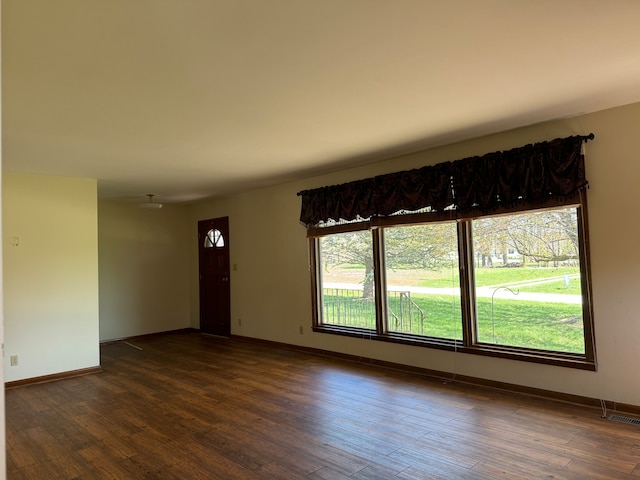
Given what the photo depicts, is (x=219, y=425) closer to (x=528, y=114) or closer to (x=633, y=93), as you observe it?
(x=528, y=114)

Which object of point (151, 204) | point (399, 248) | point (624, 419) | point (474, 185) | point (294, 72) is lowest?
point (624, 419)

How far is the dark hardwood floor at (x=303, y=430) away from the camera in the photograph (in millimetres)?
2672

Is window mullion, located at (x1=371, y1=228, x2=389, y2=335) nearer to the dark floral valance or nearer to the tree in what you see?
the tree

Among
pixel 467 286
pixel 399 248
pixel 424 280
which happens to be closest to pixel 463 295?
pixel 467 286

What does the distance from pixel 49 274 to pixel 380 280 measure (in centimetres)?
398

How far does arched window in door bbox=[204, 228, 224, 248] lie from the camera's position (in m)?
7.55

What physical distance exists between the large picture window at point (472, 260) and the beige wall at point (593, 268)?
0.11 m

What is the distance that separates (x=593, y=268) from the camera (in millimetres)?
3562

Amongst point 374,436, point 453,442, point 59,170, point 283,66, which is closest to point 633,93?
point 283,66

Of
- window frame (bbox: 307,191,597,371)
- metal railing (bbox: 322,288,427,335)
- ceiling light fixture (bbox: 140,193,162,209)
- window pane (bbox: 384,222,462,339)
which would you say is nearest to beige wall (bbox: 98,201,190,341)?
ceiling light fixture (bbox: 140,193,162,209)

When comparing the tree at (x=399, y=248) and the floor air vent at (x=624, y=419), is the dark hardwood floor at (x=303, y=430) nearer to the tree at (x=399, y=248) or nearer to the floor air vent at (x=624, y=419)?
the floor air vent at (x=624, y=419)

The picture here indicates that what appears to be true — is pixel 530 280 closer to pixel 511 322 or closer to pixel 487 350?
pixel 511 322

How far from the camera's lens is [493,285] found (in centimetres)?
423

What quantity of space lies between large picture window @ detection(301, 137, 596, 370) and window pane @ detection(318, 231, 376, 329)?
1 centimetres
